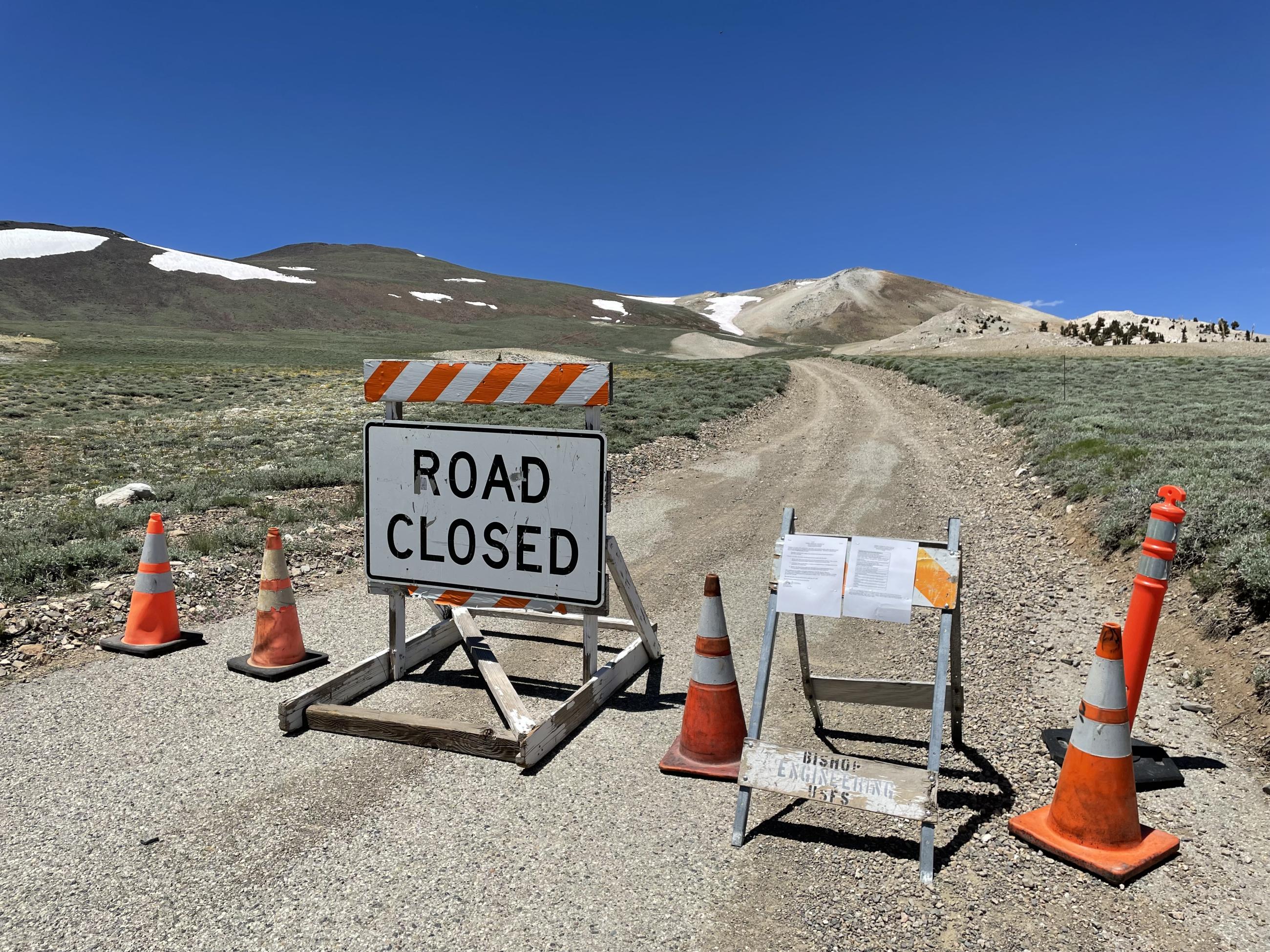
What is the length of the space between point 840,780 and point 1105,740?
121 cm

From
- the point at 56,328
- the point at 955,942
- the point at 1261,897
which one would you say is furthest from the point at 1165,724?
the point at 56,328

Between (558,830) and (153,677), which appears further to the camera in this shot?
(153,677)

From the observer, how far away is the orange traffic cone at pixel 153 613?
5.90 m

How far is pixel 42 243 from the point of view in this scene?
105438 millimetres

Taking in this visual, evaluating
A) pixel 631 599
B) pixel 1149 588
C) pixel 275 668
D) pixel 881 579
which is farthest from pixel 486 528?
pixel 1149 588

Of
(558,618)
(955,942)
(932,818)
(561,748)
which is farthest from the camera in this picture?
(558,618)

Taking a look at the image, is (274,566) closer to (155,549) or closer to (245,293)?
(155,549)

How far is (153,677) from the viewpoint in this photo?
17.7ft

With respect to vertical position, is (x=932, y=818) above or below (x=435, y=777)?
above

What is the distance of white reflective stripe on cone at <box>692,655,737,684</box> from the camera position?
4.39 meters

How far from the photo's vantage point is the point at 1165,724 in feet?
15.8

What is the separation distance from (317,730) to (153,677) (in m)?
1.58

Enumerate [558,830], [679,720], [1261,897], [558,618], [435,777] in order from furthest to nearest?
1. [558,618]
2. [679,720]
3. [435,777]
4. [558,830]
5. [1261,897]

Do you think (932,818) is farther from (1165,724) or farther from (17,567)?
(17,567)
